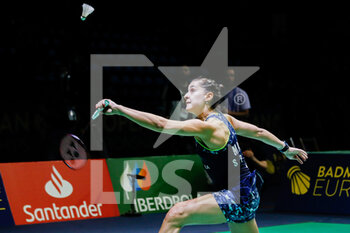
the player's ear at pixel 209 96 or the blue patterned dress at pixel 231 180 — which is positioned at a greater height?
the player's ear at pixel 209 96

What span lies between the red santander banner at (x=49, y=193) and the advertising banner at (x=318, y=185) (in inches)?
116

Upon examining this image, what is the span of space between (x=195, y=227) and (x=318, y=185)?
229cm

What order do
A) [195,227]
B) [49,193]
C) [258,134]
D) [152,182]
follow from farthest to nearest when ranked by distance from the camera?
[152,182] < [49,193] < [195,227] < [258,134]

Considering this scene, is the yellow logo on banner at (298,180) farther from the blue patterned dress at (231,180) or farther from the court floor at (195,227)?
the blue patterned dress at (231,180)

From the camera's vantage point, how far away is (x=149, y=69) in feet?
47.6

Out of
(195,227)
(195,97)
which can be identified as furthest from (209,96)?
(195,227)

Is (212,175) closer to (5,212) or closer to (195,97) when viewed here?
(195,97)

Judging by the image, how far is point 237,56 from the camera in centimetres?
1606

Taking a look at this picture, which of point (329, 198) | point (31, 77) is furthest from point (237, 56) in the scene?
point (329, 198)

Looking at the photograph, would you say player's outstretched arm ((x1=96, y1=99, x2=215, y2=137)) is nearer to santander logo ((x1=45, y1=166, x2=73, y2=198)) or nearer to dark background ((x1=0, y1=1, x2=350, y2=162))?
santander logo ((x1=45, y1=166, x2=73, y2=198))

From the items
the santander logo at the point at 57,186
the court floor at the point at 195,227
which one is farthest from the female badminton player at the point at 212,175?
the santander logo at the point at 57,186

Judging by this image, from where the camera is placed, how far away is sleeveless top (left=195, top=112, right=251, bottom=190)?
14.7ft

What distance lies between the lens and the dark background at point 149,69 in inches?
448

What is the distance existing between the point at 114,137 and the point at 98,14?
4.03 metres
